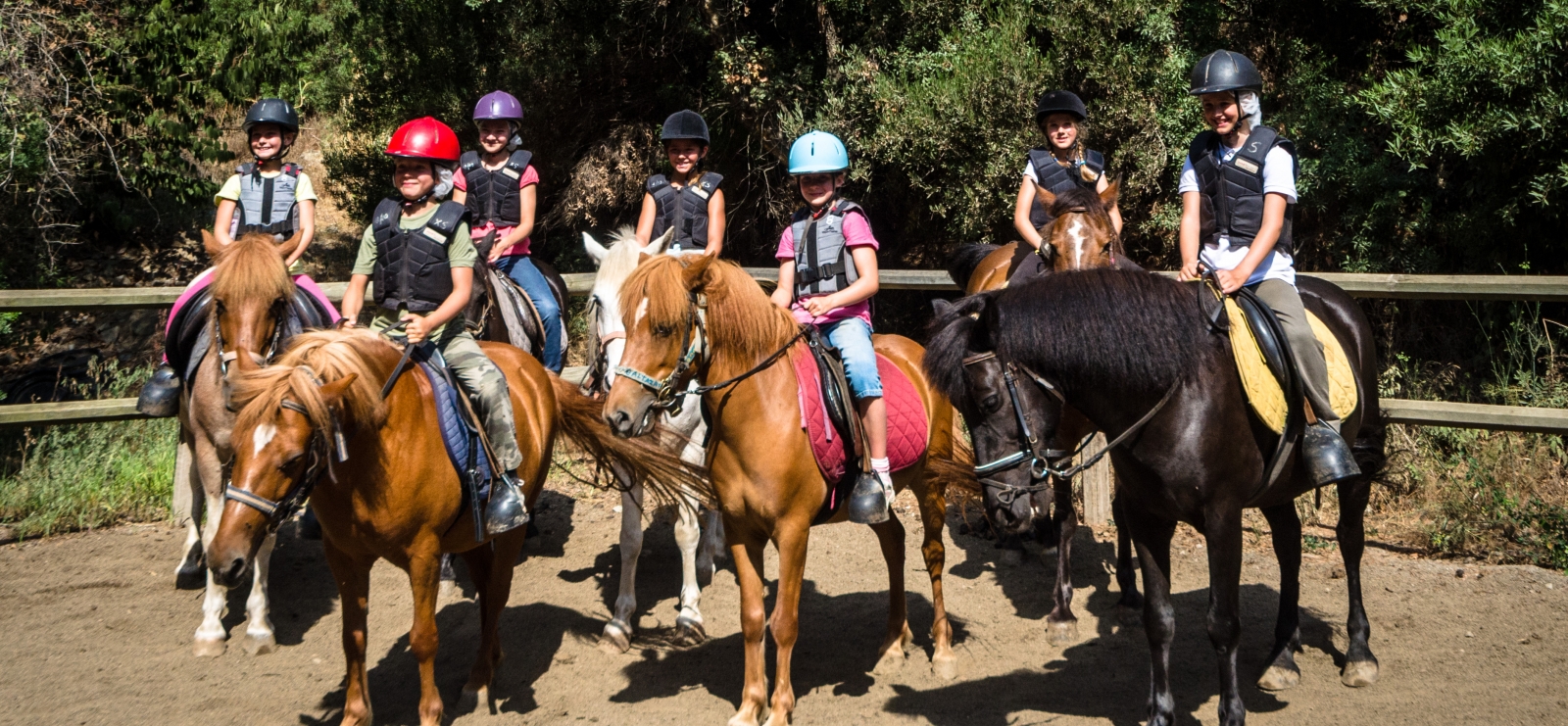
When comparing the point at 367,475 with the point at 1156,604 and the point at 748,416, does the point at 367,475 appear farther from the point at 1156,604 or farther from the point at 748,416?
the point at 1156,604

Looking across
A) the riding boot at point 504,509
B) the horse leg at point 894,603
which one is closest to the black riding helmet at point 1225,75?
the horse leg at point 894,603

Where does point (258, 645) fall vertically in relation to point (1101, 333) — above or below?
below

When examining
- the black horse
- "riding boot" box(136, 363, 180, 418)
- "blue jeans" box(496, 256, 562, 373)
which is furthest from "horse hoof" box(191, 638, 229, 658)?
the black horse

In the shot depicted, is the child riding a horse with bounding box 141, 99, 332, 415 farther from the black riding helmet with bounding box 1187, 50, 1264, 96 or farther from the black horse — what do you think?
the black riding helmet with bounding box 1187, 50, 1264, 96

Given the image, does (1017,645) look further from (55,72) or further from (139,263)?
(139,263)

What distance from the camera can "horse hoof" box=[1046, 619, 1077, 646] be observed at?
5867 mm

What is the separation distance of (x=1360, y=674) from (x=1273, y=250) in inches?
79.4

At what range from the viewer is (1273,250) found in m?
5.04

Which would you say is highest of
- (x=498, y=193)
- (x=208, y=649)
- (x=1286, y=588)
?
(x=498, y=193)

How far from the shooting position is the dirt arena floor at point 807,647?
497cm

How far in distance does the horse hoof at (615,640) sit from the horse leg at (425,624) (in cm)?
131

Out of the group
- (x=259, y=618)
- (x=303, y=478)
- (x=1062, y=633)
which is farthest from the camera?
(x=1062, y=633)

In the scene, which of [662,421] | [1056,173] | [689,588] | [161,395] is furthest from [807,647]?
[161,395]

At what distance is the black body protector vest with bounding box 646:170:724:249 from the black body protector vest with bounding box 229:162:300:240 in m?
2.09
